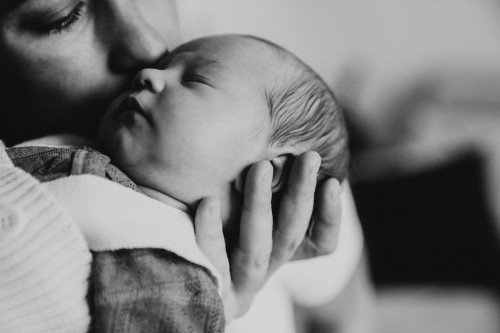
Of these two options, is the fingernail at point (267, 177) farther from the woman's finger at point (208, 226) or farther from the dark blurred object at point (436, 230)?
the dark blurred object at point (436, 230)

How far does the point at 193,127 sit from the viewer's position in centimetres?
70

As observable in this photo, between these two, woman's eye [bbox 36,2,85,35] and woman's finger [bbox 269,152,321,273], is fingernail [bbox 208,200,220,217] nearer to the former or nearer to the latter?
woman's finger [bbox 269,152,321,273]

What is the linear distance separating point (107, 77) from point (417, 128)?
3.85ft

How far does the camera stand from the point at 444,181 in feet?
5.07

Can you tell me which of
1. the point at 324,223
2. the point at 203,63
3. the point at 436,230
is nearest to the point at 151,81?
the point at 203,63

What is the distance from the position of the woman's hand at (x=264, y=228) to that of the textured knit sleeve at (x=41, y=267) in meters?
0.18

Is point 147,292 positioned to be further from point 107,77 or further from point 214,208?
point 107,77

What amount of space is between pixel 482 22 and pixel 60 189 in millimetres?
1580

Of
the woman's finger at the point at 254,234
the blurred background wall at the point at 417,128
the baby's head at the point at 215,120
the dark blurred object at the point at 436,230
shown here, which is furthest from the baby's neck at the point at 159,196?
the dark blurred object at the point at 436,230

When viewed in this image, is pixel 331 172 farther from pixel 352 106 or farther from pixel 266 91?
pixel 352 106

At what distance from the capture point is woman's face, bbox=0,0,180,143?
79 cm

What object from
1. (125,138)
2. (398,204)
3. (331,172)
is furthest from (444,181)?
(125,138)

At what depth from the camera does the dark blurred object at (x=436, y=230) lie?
153 cm

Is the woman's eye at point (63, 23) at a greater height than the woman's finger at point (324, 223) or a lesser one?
greater
